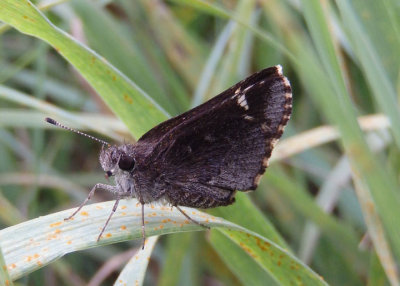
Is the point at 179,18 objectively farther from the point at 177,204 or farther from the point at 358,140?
the point at 358,140

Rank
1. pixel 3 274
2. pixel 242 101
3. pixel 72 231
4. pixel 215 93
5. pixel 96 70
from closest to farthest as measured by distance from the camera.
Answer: pixel 3 274 → pixel 72 231 → pixel 96 70 → pixel 242 101 → pixel 215 93

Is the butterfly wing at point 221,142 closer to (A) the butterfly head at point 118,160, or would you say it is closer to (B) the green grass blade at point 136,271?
(A) the butterfly head at point 118,160

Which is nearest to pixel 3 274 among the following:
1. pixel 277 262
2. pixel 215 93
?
pixel 277 262

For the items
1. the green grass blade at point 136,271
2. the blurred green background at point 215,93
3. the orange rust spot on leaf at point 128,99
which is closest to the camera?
the green grass blade at point 136,271

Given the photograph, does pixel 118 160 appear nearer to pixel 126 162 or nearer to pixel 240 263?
pixel 126 162

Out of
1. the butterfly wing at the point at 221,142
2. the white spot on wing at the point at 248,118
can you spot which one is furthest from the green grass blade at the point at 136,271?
the white spot on wing at the point at 248,118
